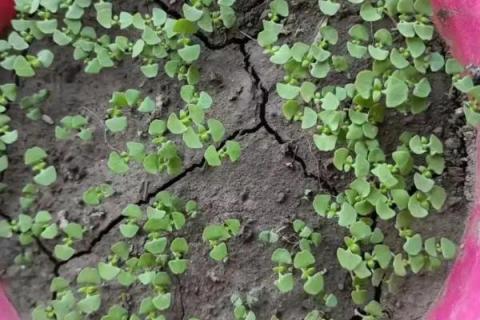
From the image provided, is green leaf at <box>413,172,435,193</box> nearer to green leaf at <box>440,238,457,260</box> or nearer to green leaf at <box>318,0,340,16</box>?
green leaf at <box>440,238,457,260</box>

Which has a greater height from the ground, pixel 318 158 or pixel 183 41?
pixel 183 41

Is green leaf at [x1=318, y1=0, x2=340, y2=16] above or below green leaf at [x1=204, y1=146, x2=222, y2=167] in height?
above

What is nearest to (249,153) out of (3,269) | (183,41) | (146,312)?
(183,41)

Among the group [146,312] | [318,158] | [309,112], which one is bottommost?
[146,312]

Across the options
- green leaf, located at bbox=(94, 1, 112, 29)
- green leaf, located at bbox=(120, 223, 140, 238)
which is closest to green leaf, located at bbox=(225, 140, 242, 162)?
green leaf, located at bbox=(120, 223, 140, 238)

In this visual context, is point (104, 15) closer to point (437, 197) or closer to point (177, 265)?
point (177, 265)

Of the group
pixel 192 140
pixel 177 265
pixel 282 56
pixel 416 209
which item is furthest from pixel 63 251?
pixel 416 209

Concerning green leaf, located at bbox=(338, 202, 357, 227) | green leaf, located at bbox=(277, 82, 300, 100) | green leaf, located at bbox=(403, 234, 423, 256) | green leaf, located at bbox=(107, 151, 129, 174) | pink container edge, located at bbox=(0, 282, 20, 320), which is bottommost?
pink container edge, located at bbox=(0, 282, 20, 320)

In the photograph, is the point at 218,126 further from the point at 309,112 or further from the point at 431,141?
the point at 431,141

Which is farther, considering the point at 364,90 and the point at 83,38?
the point at 83,38
